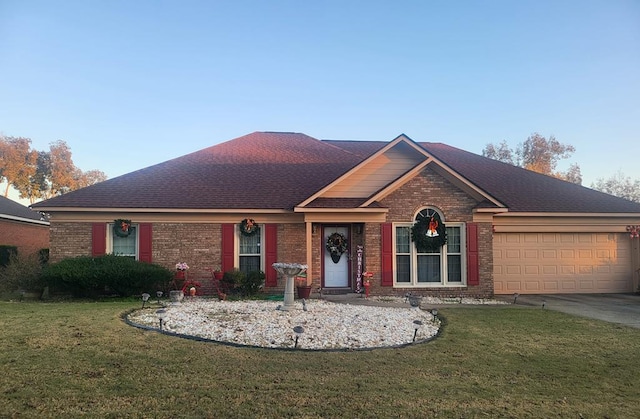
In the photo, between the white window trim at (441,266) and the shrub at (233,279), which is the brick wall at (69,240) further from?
the white window trim at (441,266)

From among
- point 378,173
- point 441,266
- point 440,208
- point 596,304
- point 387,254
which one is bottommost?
point 596,304

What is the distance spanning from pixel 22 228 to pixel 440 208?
22.8 meters

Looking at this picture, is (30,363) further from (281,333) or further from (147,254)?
(147,254)

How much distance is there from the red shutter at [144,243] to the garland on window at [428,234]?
26.3 feet

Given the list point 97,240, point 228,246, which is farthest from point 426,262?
point 97,240

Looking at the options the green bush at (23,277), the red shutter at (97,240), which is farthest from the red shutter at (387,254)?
the green bush at (23,277)

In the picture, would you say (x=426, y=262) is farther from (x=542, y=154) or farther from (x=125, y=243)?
(x=542, y=154)

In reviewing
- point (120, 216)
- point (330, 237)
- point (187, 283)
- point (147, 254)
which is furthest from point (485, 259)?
point (120, 216)

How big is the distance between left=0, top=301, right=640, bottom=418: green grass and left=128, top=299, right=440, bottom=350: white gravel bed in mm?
575

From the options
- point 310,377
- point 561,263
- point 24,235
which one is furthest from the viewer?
point 24,235

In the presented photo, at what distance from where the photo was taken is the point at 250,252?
14.5 metres

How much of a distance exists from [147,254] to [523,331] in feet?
34.8

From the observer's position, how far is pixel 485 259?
45.3 ft

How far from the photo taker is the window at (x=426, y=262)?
45.2 feet
